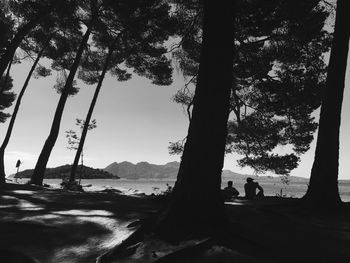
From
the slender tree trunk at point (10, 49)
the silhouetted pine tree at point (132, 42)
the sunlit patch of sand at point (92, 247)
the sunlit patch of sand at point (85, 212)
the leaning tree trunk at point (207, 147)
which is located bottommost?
the sunlit patch of sand at point (92, 247)

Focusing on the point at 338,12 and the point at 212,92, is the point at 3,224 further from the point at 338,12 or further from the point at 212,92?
the point at 338,12

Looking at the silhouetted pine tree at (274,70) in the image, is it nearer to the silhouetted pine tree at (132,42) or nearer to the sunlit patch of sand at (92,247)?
the silhouetted pine tree at (132,42)

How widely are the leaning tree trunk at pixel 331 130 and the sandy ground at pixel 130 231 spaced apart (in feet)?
2.75

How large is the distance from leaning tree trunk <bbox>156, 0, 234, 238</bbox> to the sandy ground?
18.7 inches

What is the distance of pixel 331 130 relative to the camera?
29.5 ft

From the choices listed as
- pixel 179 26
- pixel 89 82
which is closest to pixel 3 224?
pixel 179 26

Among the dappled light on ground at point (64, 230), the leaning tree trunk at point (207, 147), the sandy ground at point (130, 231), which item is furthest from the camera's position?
the leaning tree trunk at point (207, 147)

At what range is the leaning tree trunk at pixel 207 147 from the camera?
5.27 m

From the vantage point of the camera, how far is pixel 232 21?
6.07 meters

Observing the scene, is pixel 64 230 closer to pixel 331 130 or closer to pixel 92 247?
pixel 92 247

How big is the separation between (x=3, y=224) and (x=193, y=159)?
345 cm

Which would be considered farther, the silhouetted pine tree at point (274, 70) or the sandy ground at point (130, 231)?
the silhouetted pine tree at point (274, 70)

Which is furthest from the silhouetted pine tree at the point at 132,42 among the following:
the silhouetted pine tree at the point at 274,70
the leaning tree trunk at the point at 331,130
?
the leaning tree trunk at the point at 331,130

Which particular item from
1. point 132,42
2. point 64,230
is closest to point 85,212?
point 64,230
